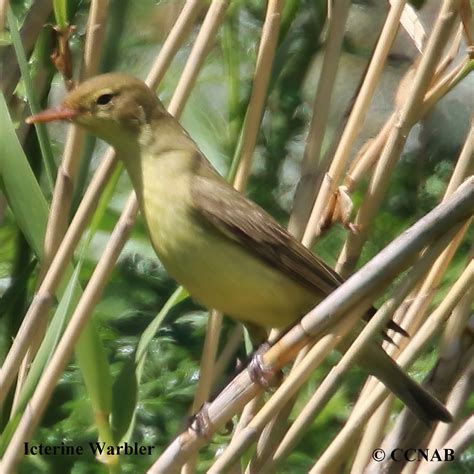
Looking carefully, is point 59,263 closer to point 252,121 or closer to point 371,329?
Result: point 252,121

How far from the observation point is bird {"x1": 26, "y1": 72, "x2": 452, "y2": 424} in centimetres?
186

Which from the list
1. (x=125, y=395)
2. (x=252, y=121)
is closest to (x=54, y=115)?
(x=252, y=121)

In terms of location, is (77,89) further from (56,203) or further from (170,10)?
(170,10)

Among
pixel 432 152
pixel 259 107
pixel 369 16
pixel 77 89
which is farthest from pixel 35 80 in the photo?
pixel 369 16

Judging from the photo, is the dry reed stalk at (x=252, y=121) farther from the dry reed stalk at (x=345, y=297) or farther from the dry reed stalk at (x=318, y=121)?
the dry reed stalk at (x=345, y=297)

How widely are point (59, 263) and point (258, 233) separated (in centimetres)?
36

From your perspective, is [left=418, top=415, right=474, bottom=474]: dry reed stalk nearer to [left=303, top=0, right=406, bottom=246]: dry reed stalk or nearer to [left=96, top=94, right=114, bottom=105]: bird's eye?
[left=303, top=0, right=406, bottom=246]: dry reed stalk

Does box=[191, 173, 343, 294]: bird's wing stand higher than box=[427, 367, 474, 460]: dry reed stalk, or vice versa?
Result: box=[191, 173, 343, 294]: bird's wing

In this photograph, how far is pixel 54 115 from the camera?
1.76m

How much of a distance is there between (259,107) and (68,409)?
29.4 inches

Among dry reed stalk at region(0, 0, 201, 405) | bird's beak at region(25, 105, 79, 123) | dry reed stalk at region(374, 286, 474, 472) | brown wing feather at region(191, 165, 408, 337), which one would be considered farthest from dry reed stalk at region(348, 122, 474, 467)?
bird's beak at region(25, 105, 79, 123)

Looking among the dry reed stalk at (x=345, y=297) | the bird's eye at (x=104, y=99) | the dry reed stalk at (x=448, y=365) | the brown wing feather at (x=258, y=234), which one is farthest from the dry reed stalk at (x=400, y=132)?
the bird's eye at (x=104, y=99)

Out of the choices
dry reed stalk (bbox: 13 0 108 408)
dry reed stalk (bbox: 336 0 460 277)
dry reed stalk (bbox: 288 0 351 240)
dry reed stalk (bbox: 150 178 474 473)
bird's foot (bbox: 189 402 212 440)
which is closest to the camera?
dry reed stalk (bbox: 150 178 474 473)

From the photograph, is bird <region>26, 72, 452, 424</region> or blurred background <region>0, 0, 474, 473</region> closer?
bird <region>26, 72, 452, 424</region>
